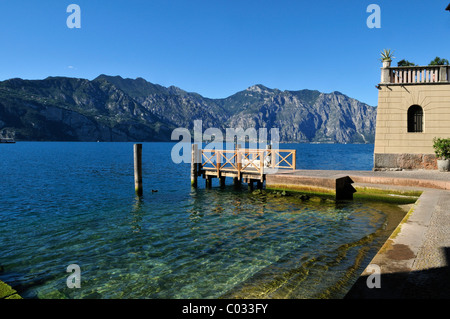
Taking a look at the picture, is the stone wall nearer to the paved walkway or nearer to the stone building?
the stone building

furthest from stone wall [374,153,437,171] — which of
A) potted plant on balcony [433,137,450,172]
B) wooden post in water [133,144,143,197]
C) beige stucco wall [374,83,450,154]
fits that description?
wooden post in water [133,144,143,197]

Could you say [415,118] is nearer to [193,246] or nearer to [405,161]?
[405,161]

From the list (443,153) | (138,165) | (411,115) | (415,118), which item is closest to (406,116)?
(411,115)

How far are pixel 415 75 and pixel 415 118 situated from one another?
2731 millimetres

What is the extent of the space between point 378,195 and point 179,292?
495 inches

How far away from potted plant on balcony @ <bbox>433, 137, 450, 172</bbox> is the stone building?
0.77 metres

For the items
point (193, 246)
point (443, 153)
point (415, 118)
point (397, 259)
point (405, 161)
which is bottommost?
point (193, 246)

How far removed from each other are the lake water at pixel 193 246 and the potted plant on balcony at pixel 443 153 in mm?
5841

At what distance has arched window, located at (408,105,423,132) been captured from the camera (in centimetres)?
1830

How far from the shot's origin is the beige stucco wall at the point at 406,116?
17.8 m

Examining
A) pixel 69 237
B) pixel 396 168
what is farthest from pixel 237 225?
pixel 396 168

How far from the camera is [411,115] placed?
18484 mm

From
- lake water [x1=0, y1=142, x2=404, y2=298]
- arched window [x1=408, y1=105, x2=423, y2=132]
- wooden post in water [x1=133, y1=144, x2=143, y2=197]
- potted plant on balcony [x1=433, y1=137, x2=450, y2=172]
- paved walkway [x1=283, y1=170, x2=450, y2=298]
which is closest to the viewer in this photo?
paved walkway [x1=283, y1=170, x2=450, y2=298]

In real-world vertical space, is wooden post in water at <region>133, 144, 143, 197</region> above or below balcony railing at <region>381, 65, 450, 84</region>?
below
